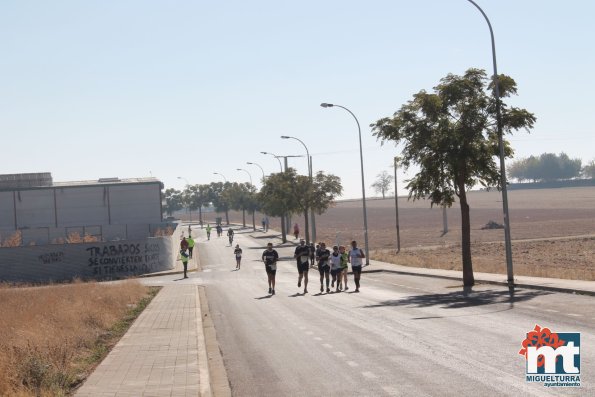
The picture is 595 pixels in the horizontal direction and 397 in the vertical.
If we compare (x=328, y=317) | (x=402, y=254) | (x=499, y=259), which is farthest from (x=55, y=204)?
(x=328, y=317)

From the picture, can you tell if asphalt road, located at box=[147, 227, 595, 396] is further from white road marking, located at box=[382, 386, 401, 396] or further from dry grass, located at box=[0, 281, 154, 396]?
dry grass, located at box=[0, 281, 154, 396]

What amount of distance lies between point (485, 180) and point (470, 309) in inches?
418

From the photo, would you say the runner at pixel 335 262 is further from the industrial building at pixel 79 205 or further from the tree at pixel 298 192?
the industrial building at pixel 79 205

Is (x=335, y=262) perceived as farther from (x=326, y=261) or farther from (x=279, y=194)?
(x=279, y=194)

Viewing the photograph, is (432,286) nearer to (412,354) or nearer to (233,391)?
(412,354)

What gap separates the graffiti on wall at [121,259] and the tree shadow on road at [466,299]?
27.4 metres

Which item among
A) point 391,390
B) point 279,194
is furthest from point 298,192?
point 391,390

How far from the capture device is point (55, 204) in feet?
262

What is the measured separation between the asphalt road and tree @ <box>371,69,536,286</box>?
12.3 feet

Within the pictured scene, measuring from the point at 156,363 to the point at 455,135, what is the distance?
18.8m

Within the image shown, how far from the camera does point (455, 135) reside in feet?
98.3

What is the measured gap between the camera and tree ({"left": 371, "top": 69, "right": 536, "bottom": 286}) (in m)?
30.1

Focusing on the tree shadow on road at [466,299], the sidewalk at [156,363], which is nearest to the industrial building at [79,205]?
the tree shadow on road at [466,299]

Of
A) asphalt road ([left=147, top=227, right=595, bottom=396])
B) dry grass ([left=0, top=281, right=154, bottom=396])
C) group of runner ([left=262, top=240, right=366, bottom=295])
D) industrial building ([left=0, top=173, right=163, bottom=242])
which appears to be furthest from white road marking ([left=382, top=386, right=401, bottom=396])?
industrial building ([left=0, top=173, right=163, bottom=242])
